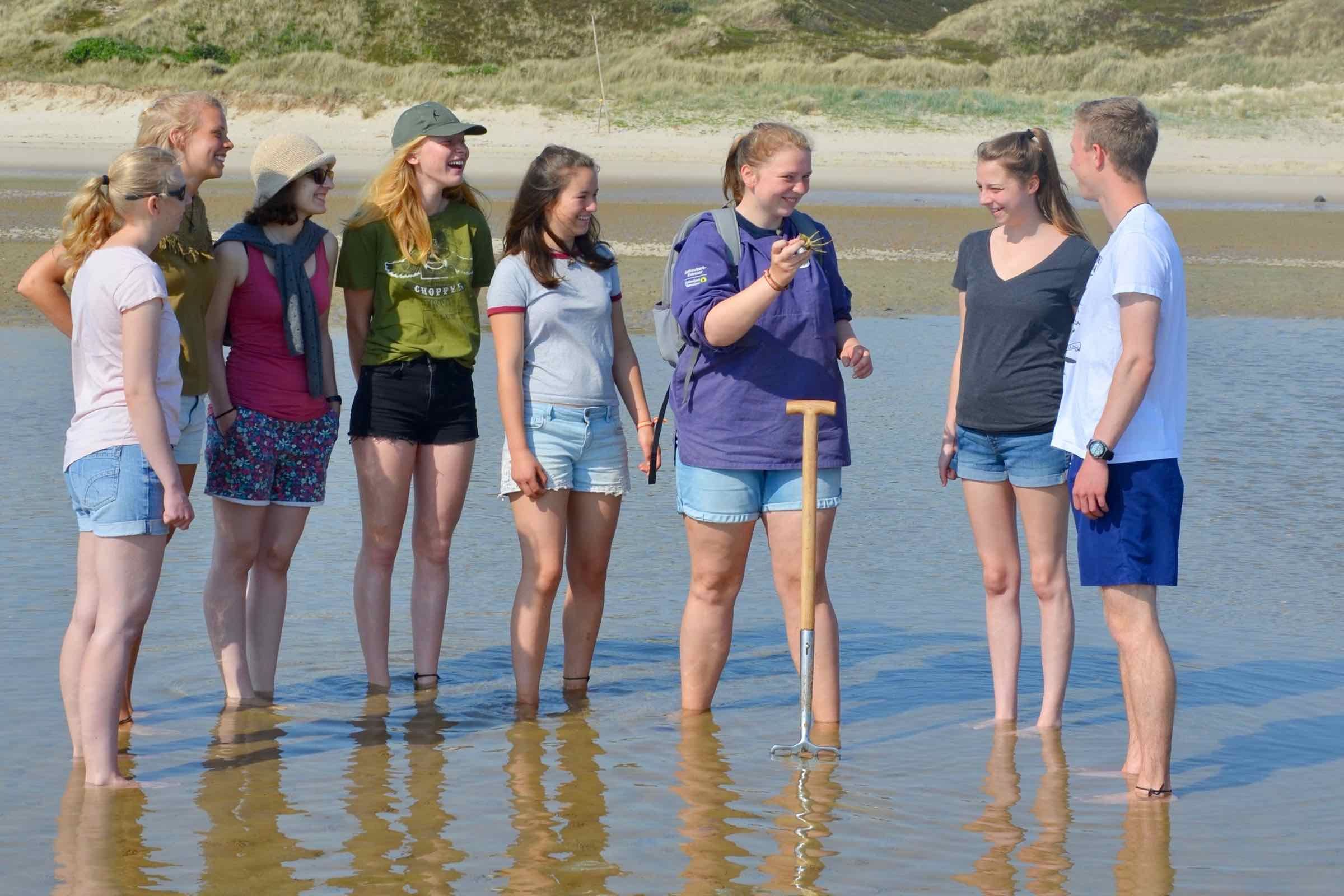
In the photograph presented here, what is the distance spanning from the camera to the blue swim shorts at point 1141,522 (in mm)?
4207

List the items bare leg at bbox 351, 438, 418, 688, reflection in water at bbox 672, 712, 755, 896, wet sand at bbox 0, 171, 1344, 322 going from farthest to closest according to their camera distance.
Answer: wet sand at bbox 0, 171, 1344, 322
bare leg at bbox 351, 438, 418, 688
reflection in water at bbox 672, 712, 755, 896

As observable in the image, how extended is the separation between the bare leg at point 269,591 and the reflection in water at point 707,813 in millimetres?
1357

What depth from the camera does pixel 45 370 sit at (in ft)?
35.8

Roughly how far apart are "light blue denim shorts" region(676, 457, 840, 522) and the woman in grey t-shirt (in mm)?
319

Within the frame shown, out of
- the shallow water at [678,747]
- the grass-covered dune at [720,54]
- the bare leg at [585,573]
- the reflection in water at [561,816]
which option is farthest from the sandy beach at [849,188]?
the reflection in water at [561,816]

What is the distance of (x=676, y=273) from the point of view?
4.70 meters

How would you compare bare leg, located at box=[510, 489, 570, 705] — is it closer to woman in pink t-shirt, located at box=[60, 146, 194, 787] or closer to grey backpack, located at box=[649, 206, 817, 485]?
grey backpack, located at box=[649, 206, 817, 485]

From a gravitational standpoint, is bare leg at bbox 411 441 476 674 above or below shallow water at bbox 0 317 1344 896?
above

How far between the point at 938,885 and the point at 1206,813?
95cm

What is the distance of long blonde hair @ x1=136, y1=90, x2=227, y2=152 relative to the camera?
471 cm

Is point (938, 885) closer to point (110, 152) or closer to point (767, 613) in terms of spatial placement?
point (767, 613)

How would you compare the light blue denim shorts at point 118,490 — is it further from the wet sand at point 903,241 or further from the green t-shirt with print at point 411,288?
the wet sand at point 903,241

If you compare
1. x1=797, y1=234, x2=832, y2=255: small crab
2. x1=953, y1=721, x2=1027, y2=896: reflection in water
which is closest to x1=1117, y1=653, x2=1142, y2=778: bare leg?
x1=953, y1=721, x2=1027, y2=896: reflection in water

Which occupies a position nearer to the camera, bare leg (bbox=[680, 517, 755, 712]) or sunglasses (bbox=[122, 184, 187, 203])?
sunglasses (bbox=[122, 184, 187, 203])
